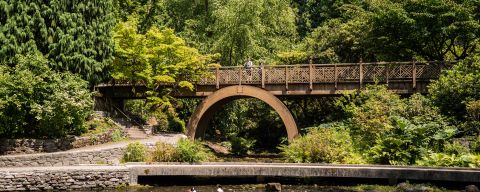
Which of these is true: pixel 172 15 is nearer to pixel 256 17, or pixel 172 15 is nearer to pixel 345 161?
pixel 256 17

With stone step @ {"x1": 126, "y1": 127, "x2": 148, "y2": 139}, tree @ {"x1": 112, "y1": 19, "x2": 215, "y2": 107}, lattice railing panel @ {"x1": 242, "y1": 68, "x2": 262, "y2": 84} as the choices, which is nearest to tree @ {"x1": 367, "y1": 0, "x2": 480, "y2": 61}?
lattice railing panel @ {"x1": 242, "y1": 68, "x2": 262, "y2": 84}

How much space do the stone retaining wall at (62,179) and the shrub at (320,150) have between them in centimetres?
685

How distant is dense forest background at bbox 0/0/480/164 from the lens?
853 inches

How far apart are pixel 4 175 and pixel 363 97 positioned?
1603 cm

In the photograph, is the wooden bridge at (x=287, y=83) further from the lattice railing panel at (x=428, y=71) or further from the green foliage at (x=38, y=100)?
the green foliage at (x=38, y=100)

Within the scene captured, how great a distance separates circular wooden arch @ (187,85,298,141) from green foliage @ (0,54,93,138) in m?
7.82

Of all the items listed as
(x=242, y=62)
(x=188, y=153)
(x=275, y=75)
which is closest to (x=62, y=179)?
(x=188, y=153)

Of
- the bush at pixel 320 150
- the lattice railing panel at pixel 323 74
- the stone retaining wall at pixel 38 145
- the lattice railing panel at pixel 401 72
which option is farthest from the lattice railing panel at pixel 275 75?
the stone retaining wall at pixel 38 145

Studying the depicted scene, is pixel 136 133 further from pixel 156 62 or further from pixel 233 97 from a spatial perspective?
pixel 233 97

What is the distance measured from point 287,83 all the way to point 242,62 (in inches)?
335

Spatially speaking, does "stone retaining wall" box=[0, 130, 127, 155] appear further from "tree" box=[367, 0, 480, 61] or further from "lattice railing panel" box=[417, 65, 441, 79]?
"lattice railing panel" box=[417, 65, 441, 79]

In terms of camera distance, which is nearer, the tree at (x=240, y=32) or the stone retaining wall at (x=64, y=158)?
the stone retaining wall at (x=64, y=158)

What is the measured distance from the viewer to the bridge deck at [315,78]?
2622 cm

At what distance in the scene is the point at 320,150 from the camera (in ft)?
67.9
